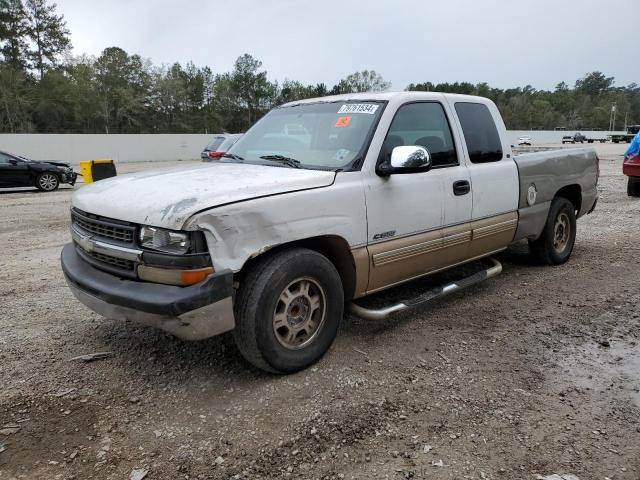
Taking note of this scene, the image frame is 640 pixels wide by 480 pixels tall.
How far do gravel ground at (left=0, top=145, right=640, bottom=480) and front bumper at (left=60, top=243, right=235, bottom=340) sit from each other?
21.0 inches

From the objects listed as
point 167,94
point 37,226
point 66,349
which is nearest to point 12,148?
point 37,226

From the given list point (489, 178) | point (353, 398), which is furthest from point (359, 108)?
point (353, 398)

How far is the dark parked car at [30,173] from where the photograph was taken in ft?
47.8

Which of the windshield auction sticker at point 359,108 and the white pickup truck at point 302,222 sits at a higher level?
the windshield auction sticker at point 359,108

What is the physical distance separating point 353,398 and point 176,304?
3.99 feet

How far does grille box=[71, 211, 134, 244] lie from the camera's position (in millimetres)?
2968

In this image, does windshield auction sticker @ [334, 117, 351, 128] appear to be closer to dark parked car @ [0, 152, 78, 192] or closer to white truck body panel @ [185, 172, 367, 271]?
white truck body panel @ [185, 172, 367, 271]

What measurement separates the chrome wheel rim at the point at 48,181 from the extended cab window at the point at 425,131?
14269 mm

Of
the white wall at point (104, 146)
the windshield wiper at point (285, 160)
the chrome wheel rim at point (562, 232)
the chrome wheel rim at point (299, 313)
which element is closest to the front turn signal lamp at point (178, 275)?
the chrome wheel rim at point (299, 313)

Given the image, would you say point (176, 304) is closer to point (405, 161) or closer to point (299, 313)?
point (299, 313)

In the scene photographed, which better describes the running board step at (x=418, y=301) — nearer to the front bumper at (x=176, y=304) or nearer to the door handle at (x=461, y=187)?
the door handle at (x=461, y=187)

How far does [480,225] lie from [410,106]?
128 cm

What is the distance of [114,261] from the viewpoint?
3094 millimetres

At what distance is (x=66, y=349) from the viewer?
12.3ft
